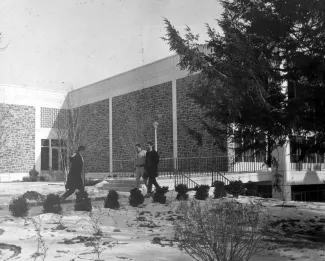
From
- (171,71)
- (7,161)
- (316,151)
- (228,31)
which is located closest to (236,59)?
(228,31)

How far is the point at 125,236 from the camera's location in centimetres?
752

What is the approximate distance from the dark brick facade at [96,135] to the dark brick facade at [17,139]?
406 centimetres

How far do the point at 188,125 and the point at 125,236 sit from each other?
15.4 meters

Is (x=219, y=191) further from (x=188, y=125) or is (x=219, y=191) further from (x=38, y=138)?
(x=38, y=138)

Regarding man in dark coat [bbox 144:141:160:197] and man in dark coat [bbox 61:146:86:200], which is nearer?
man in dark coat [bbox 61:146:86:200]

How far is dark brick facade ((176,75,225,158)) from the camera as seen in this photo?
22.2 meters

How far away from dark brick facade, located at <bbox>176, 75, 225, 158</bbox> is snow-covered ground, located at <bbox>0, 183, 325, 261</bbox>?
11.6m

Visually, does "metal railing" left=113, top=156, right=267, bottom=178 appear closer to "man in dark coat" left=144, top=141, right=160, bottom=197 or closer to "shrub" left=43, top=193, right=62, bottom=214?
"man in dark coat" left=144, top=141, right=160, bottom=197

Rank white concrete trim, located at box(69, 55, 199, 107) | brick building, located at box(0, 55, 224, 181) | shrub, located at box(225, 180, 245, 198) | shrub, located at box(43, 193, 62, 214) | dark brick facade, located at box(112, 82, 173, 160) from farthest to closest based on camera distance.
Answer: dark brick facade, located at box(112, 82, 173, 160)
white concrete trim, located at box(69, 55, 199, 107)
brick building, located at box(0, 55, 224, 181)
shrub, located at box(225, 180, 245, 198)
shrub, located at box(43, 193, 62, 214)

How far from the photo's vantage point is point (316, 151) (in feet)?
29.6

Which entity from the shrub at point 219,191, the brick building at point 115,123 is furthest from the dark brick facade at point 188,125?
the shrub at point 219,191

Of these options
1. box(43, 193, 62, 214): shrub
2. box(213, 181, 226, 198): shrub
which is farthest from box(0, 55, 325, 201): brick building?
box(43, 193, 62, 214): shrub

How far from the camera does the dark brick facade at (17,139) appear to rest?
97.4 ft

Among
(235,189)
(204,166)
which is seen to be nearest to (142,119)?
(204,166)
